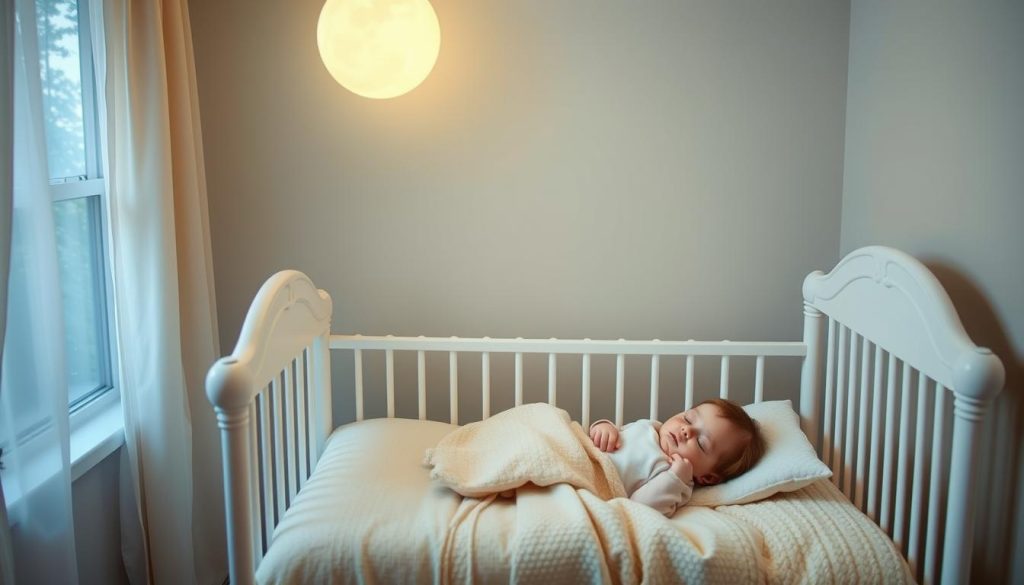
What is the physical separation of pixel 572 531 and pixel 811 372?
0.96 metres

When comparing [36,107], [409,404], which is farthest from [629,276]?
[36,107]

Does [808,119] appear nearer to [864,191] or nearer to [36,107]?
[864,191]

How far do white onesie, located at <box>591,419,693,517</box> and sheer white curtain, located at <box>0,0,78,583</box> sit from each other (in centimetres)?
122

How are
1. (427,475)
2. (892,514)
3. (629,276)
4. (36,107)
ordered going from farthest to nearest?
(629,276), (892,514), (427,475), (36,107)

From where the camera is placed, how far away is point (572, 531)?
1.77m

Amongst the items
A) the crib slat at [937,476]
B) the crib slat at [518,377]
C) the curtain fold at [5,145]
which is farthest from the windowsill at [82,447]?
the crib slat at [937,476]

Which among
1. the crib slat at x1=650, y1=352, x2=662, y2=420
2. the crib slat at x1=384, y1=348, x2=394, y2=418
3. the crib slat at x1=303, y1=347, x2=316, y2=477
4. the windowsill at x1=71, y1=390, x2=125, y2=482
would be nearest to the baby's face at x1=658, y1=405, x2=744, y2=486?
the crib slat at x1=650, y1=352, x2=662, y2=420

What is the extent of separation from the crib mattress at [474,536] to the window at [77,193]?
0.74 m

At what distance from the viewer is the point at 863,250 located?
2.06 m

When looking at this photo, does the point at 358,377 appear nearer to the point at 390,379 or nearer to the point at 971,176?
the point at 390,379

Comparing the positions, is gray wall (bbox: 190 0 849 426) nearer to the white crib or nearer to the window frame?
the white crib

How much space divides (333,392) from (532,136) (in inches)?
40.0

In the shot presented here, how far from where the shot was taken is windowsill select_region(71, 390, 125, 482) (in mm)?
2014

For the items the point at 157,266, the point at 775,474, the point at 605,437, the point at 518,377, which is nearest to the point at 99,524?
the point at 157,266
